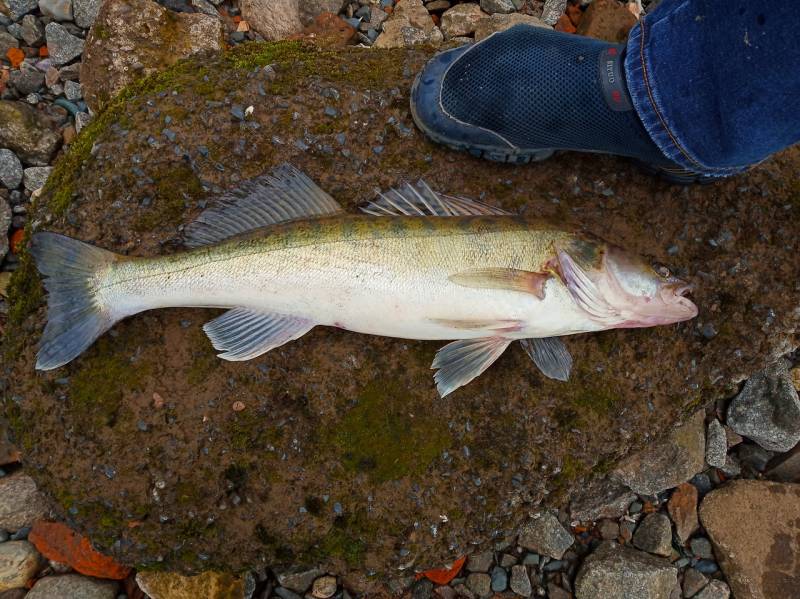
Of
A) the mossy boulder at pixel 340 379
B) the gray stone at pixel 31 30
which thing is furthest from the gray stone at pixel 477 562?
the gray stone at pixel 31 30

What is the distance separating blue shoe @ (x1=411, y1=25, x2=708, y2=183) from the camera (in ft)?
11.0

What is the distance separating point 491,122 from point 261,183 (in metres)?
1.56

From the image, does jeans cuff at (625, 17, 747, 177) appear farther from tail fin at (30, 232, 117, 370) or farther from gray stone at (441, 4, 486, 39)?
tail fin at (30, 232, 117, 370)

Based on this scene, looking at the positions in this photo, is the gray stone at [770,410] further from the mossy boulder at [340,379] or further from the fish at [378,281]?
the fish at [378,281]

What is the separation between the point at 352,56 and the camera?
421 cm

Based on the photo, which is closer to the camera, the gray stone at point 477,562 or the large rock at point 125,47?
the gray stone at point 477,562

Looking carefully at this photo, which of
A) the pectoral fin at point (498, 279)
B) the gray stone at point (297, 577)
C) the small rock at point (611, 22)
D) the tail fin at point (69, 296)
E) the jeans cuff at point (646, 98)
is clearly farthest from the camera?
the small rock at point (611, 22)

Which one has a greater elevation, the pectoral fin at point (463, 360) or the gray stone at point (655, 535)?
the pectoral fin at point (463, 360)

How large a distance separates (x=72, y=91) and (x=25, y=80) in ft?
1.37

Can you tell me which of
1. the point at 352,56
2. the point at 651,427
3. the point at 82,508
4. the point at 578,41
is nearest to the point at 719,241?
the point at 651,427

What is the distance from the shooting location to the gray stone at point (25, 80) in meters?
5.03

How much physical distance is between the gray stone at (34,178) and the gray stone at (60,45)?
1102 millimetres

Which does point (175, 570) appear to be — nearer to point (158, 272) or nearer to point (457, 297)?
point (158, 272)

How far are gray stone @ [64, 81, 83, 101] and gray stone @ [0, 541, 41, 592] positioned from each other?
378 centimetres
